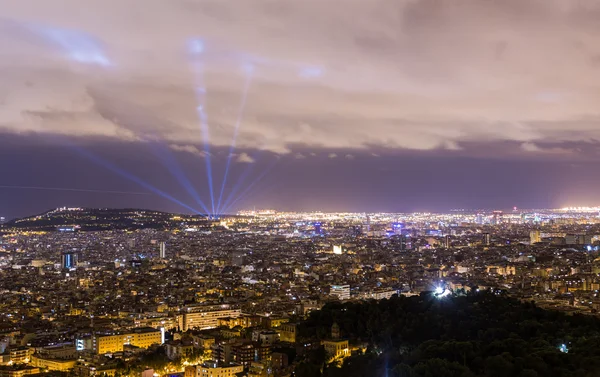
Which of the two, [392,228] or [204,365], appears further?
[392,228]

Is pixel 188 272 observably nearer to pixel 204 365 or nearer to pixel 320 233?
pixel 204 365

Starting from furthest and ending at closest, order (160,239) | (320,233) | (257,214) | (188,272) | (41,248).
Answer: (257,214)
(320,233)
(160,239)
(41,248)
(188,272)

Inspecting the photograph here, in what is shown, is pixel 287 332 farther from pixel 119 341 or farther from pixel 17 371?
pixel 17 371

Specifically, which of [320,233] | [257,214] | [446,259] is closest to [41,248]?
[320,233]

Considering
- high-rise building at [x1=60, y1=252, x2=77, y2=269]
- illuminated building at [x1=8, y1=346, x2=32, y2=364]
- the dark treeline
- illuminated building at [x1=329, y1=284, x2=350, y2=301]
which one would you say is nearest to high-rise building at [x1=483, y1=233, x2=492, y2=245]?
illuminated building at [x1=329, y1=284, x2=350, y2=301]

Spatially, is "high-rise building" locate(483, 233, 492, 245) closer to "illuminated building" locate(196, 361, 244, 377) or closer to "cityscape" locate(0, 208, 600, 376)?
"cityscape" locate(0, 208, 600, 376)

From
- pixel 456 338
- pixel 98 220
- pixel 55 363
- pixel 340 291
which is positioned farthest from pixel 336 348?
pixel 98 220
